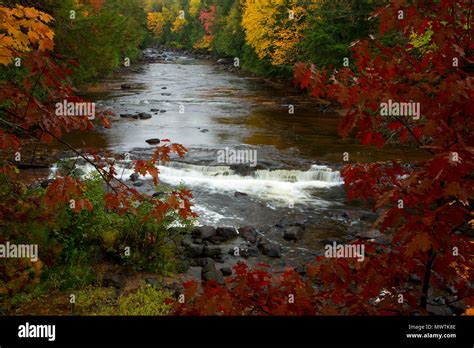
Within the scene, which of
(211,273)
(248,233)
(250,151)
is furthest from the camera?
(250,151)

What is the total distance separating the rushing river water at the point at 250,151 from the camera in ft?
43.4

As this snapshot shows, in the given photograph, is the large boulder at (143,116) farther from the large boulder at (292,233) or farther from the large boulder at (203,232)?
the large boulder at (292,233)

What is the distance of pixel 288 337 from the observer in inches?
124

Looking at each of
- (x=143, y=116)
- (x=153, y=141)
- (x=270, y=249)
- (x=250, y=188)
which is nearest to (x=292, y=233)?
(x=270, y=249)

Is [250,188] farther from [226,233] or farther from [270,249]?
[270,249]

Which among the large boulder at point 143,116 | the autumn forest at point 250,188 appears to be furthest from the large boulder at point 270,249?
the large boulder at point 143,116

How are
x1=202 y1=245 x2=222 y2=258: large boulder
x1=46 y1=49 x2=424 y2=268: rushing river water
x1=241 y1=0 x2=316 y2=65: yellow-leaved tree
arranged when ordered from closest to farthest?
1. x1=202 y1=245 x2=222 y2=258: large boulder
2. x1=46 y1=49 x2=424 y2=268: rushing river water
3. x1=241 y1=0 x2=316 y2=65: yellow-leaved tree

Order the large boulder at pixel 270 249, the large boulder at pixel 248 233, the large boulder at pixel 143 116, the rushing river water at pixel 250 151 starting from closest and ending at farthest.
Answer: the large boulder at pixel 270 249 < the large boulder at pixel 248 233 < the rushing river water at pixel 250 151 < the large boulder at pixel 143 116

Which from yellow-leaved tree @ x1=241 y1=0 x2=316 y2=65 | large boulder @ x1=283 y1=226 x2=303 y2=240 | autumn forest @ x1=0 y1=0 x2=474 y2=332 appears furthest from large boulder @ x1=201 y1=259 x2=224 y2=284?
yellow-leaved tree @ x1=241 y1=0 x2=316 y2=65

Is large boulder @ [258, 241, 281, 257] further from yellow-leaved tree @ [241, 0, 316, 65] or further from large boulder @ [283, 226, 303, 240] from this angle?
yellow-leaved tree @ [241, 0, 316, 65]

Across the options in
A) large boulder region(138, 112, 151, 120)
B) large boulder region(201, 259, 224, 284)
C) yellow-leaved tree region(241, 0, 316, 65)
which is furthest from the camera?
yellow-leaved tree region(241, 0, 316, 65)

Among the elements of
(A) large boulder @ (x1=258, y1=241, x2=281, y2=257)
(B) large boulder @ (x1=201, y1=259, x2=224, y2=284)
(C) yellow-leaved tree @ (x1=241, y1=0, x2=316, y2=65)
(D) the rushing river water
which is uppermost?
(C) yellow-leaved tree @ (x1=241, y1=0, x2=316, y2=65)

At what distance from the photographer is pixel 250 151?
18.5 meters

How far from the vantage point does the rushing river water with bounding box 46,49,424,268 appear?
43.4 feet
